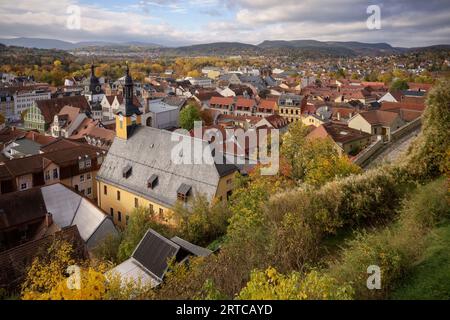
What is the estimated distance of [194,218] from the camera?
66.5ft

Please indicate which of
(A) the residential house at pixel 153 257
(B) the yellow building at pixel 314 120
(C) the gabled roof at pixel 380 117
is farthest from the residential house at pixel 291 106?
(A) the residential house at pixel 153 257

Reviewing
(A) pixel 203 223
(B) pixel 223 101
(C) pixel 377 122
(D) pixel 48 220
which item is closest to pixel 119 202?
(D) pixel 48 220

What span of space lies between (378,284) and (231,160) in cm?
1870

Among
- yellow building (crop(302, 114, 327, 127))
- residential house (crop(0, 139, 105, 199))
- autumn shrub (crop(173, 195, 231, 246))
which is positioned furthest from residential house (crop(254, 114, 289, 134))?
autumn shrub (crop(173, 195, 231, 246))

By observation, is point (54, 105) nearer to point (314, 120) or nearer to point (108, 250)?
point (314, 120)

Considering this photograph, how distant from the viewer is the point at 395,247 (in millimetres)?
10602

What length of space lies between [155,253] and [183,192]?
8842mm

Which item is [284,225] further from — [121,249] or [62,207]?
[62,207]

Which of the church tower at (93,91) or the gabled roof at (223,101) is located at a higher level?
the church tower at (93,91)

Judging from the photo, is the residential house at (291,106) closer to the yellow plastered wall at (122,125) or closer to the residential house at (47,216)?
the yellow plastered wall at (122,125)

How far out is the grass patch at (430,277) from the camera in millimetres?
9180

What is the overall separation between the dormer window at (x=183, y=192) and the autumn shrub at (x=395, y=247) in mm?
13325

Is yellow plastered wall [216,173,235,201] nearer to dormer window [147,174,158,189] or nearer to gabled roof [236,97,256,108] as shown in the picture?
dormer window [147,174,158,189]

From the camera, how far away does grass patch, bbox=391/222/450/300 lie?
918 centimetres
